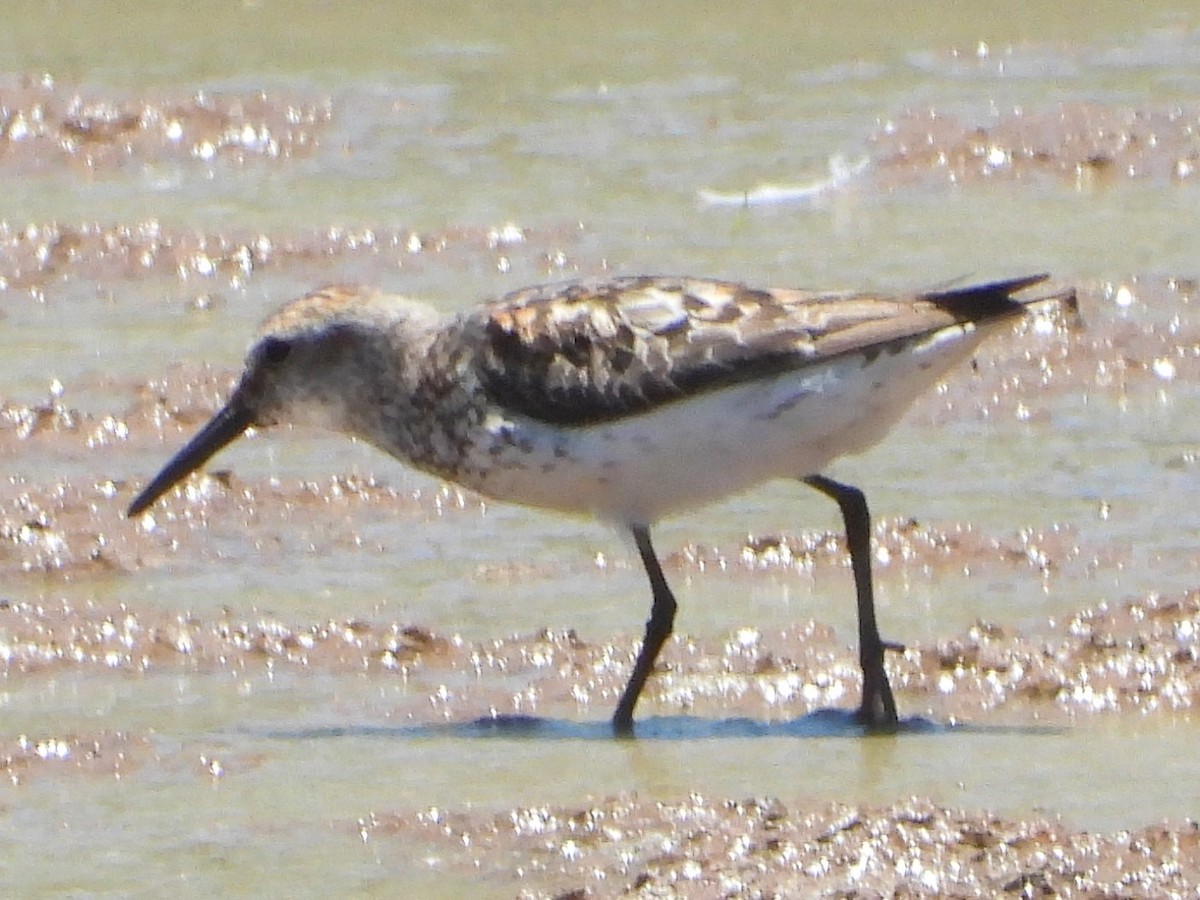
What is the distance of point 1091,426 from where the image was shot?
9.19 m

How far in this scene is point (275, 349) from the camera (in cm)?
749

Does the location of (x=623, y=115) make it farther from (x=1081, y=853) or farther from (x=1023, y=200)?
(x=1081, y=853)

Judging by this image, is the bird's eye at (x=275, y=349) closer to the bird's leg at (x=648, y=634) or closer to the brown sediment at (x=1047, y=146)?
the bird's leg at (x=648, y=634)

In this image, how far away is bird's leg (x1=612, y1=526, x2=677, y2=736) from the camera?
670 cm

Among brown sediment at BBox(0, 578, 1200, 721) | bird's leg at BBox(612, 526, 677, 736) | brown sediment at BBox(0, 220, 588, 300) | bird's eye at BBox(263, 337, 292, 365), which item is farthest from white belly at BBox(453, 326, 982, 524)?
brown sediment at BBox(0, 220, 588, 300)

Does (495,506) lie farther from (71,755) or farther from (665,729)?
(71,755)

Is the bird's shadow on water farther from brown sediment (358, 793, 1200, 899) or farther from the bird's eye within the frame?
the bird's eye

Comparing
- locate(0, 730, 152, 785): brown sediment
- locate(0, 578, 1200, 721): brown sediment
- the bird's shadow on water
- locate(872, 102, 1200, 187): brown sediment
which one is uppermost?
locate(872, 102, 1200, 187): brown sediment

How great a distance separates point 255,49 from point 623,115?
2.50 metres

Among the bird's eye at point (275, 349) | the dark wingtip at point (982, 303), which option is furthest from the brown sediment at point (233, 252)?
the dark wingtip at point (982, 303)

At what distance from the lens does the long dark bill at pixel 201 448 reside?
25.1ft

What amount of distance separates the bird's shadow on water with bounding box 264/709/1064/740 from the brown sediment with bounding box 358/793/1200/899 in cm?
87

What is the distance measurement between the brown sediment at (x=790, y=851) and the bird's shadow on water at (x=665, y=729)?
0.87 metres

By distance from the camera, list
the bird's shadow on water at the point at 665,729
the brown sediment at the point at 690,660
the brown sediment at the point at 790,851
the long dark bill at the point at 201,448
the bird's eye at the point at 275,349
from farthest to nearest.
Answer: the long dark bill at the point at 201,448
the bird's eye at the point at 275,349
the brown sediment at the point at 690,660
the bird's shadow on water at the point at 665,729
the brown sediment at the point at 790,851
